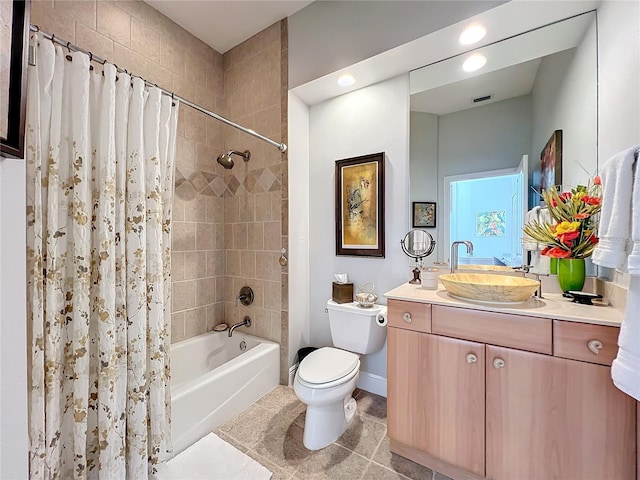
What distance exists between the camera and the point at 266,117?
2188 millimetres

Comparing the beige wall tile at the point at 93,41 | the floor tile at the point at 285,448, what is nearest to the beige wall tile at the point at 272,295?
the floor tile at the point at 285,448

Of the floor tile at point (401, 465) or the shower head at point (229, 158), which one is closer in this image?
the floor tile at point (401, 465)

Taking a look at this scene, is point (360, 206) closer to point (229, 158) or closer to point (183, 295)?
point (229, 158)

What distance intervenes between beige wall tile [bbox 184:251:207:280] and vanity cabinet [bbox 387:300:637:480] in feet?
5.45

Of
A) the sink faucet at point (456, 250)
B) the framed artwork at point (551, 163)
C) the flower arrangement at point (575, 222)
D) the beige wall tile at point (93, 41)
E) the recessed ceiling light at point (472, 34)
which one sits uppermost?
the beige wall tile at point (93, 41)

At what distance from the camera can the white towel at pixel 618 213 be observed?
0.83 metres

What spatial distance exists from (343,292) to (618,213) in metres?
A: 1.45

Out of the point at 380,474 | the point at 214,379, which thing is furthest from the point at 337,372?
the point at 214,379

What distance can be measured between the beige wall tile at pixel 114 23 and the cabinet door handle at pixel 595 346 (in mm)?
3074

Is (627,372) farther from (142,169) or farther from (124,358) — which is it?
(142,169)

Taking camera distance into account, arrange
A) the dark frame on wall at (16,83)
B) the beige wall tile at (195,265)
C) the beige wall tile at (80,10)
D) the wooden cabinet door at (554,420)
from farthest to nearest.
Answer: the beige wall tile at (195,265), the beige wall tile at (80,10), the wooden cabinet door at (554,420), the dark frame on wall at (16,83)

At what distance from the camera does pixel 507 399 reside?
1114 mm

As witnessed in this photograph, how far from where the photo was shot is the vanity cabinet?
3.16 ft

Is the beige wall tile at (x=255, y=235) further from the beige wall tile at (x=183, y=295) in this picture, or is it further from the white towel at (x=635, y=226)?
the white towel at (x=635, y=226)
